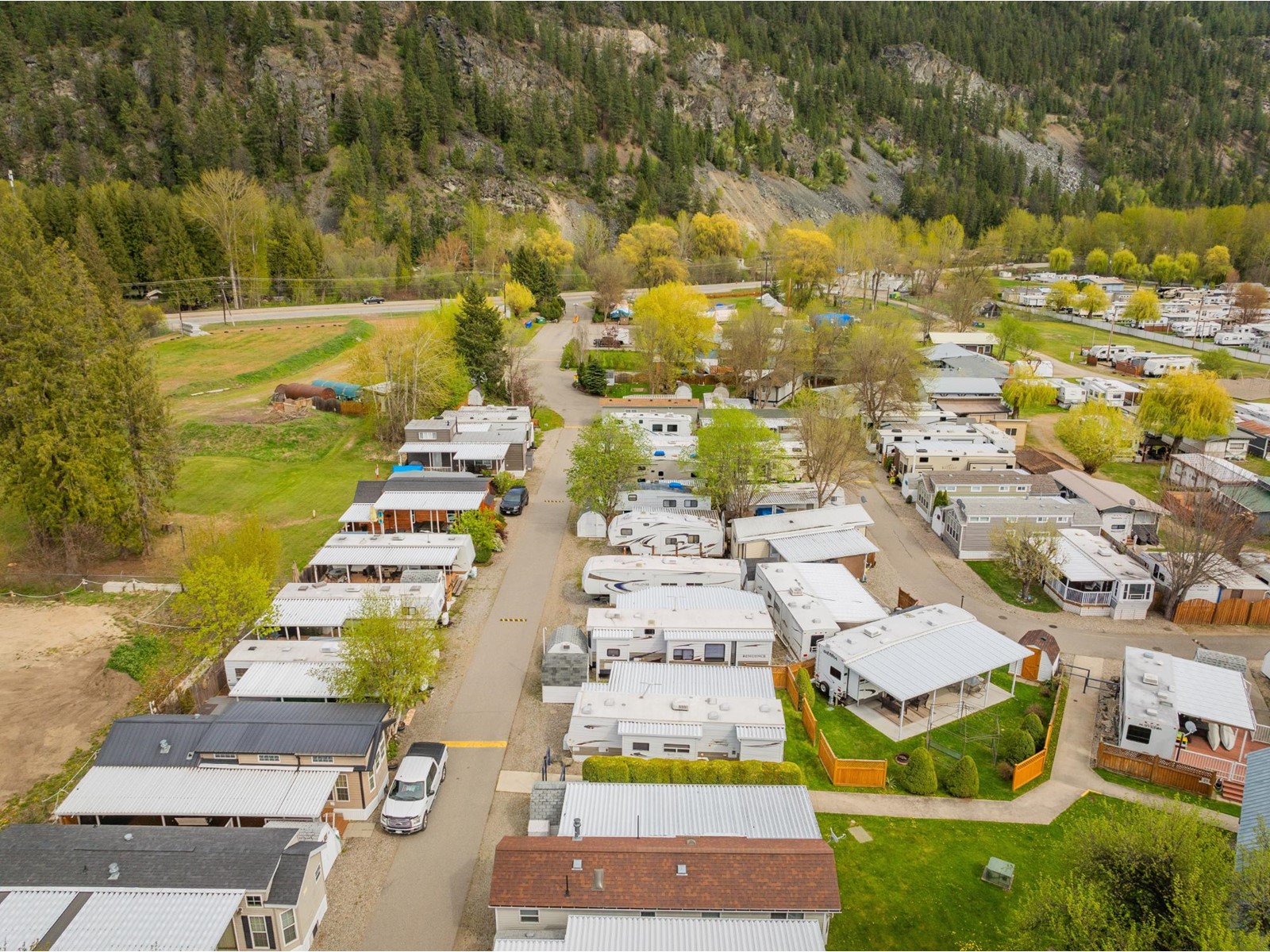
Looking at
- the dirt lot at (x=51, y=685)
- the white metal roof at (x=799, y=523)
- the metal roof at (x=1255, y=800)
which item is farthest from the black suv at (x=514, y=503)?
the metal roof at (x=1255, y=800)

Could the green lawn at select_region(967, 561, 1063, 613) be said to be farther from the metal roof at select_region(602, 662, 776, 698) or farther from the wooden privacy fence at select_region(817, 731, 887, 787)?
the metal roof at select_region(602, 662, 776, 698)

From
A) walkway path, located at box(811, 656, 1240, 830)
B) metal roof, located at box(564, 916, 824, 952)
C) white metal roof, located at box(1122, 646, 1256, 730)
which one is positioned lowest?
walkway path, located at box(811, 656, 1240, 830)

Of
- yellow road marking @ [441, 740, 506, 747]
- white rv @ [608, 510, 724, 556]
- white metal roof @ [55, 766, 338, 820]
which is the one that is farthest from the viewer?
white rv @ [608, 510, 724, 556]

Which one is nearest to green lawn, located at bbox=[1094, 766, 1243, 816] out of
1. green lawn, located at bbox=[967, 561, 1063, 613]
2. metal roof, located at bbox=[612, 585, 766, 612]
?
green lawn, located at bbox=[967, 561, 1063, 613]

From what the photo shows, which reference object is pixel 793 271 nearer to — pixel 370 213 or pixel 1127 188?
pixel 370 213

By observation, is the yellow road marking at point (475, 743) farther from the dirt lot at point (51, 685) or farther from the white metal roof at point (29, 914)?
the dirt lot at point (51, 685)

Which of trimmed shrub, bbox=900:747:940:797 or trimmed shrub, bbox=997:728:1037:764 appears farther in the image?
trimmed shrub, bbox=997:728:1037:764

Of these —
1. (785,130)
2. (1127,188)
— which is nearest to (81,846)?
(785,130)

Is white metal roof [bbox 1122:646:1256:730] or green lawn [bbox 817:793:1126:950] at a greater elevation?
white metal roof [bbox 1122:646:1256:730]
